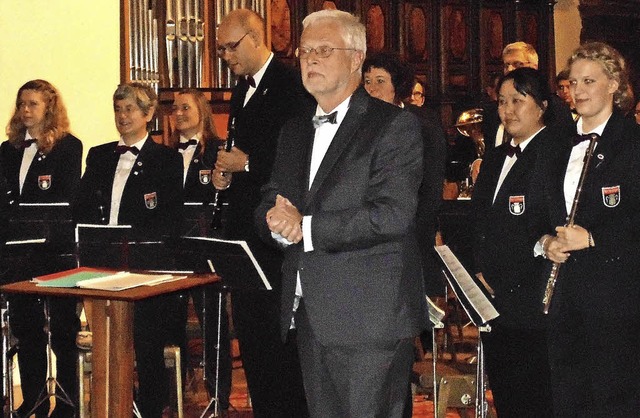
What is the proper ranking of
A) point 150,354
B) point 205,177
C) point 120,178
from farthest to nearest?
point 205,177
point 120,178
point 150,354

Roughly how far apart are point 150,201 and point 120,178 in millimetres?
255

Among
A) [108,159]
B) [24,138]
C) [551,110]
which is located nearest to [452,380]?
[551,110]

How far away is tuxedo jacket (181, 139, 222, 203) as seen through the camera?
264 inches

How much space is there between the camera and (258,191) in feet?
16.4

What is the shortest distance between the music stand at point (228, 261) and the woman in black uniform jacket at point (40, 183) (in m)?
1.42

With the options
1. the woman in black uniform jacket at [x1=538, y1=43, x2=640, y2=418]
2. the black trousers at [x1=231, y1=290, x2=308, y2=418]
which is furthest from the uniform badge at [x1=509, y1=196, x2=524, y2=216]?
the black trousers at [x1=231, y1=290, x2=308, y2=418]

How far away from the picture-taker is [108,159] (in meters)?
5.70

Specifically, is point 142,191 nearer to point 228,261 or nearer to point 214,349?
point 228,261

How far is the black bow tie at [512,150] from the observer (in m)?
4.78

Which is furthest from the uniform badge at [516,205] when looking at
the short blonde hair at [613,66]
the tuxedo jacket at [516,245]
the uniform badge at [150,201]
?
the uniform badge at [150,201]

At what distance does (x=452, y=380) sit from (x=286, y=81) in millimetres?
1538

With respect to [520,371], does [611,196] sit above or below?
above

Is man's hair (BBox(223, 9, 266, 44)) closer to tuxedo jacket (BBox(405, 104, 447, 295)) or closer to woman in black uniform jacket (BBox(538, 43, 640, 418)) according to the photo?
tuxedo jacket (BBox(405, 104, 447, 295))

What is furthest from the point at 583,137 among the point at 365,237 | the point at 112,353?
the point at 112,353
